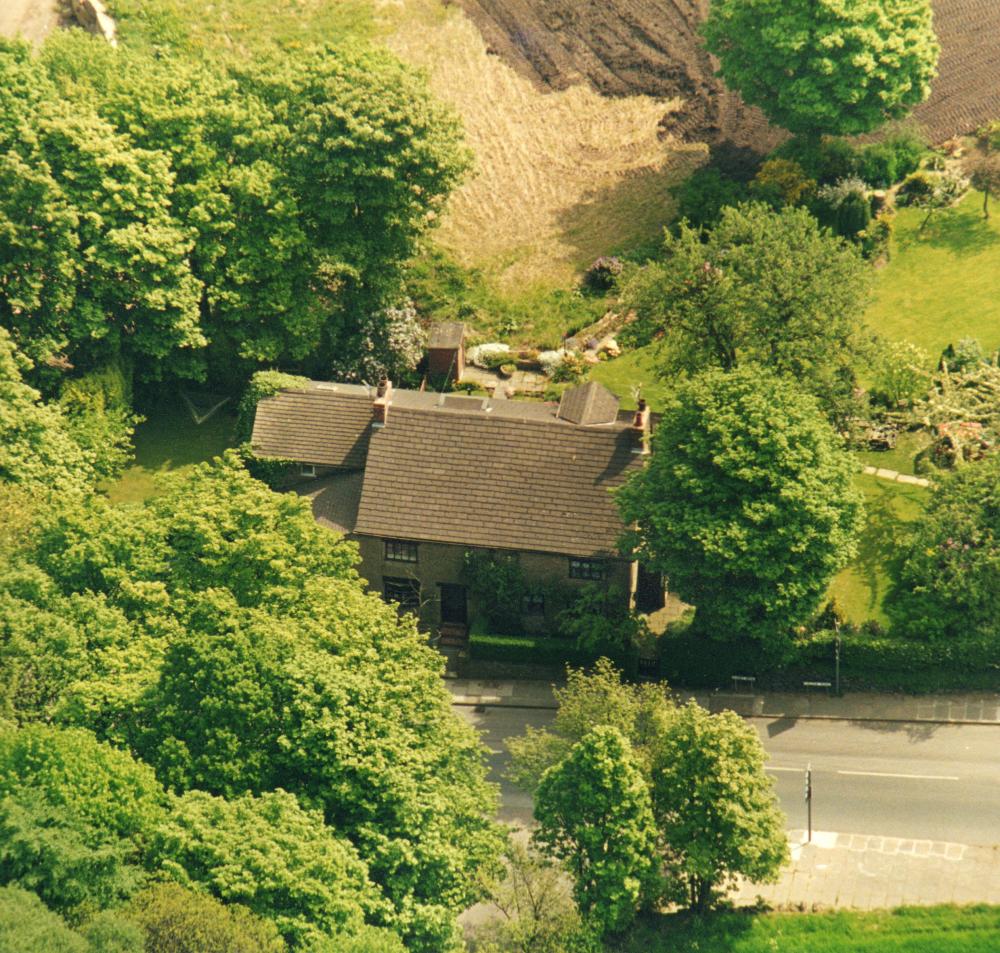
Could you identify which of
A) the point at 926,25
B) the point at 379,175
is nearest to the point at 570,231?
the point at 379,175

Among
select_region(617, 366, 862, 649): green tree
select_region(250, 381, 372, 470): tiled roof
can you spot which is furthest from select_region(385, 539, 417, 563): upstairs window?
select_region(617, 366, 862, 649): green tree

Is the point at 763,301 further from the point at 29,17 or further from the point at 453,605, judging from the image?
the point at 29,17

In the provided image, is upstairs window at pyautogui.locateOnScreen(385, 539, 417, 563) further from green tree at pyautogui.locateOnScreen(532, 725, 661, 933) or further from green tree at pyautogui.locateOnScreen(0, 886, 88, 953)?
green tree at pyautogui.locateOnScreen(0, 886, 88, 953)

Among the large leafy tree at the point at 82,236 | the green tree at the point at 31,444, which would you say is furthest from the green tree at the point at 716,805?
the large leafy tree at the point at 82,236

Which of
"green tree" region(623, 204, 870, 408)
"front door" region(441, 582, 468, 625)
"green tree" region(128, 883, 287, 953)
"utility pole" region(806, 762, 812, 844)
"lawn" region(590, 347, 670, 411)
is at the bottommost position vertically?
"green tree" region(128, 883, 287, 953)

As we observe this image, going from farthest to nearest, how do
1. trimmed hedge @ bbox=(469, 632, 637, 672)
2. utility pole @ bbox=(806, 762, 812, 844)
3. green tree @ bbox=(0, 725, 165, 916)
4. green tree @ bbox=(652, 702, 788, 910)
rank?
trimmed hedge @ bbox=(469, 632, 637, 672)
utility pole @ bbox=(806, 762, 812, 844)
green tree @ bbox=(652, 702, 788, 910)
green tree @ bbox=(0, 725, 165, 916)

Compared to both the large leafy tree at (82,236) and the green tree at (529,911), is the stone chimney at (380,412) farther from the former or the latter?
the green tree at (529,911)

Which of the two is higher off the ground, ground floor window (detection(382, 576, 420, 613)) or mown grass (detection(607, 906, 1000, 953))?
ground floor window (detection(382, 576, 420, 613))
